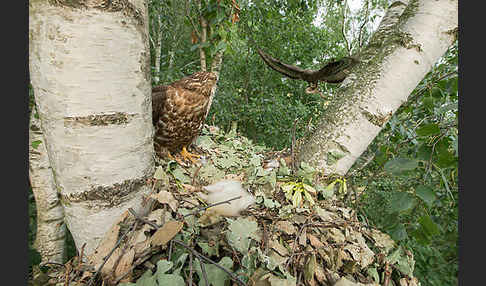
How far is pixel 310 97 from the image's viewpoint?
4375 mm

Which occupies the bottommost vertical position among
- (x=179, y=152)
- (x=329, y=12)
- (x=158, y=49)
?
(x=179, y=152)

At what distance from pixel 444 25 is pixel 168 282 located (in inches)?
38.7

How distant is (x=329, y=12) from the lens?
4109mm

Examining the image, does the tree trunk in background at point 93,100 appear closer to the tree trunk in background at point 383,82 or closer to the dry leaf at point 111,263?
the dry leaf at point 111,263

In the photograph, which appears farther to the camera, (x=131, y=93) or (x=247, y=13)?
(x=247, y=13)

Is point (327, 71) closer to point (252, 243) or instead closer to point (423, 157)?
point (423, 157)

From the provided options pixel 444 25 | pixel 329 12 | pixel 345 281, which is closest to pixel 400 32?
pixel 444 25

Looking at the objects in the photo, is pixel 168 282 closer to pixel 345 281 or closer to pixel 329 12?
pixel 345 281

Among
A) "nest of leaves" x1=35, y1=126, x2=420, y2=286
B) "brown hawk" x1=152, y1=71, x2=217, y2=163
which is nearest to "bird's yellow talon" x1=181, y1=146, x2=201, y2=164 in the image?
"brown hawk" x1=152, y1=71, x2=217, y2=163

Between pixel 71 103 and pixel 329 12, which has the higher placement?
pixel 329 12

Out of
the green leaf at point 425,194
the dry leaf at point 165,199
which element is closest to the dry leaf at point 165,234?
the dry leaf at point 165,199

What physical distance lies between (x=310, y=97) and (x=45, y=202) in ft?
13.5

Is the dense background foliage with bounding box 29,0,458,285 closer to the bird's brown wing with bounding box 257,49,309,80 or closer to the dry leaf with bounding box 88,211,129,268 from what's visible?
the bird's brown wing with bounding box 257,49,309,80

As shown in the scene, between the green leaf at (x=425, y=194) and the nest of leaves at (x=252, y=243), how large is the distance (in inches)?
5.8
